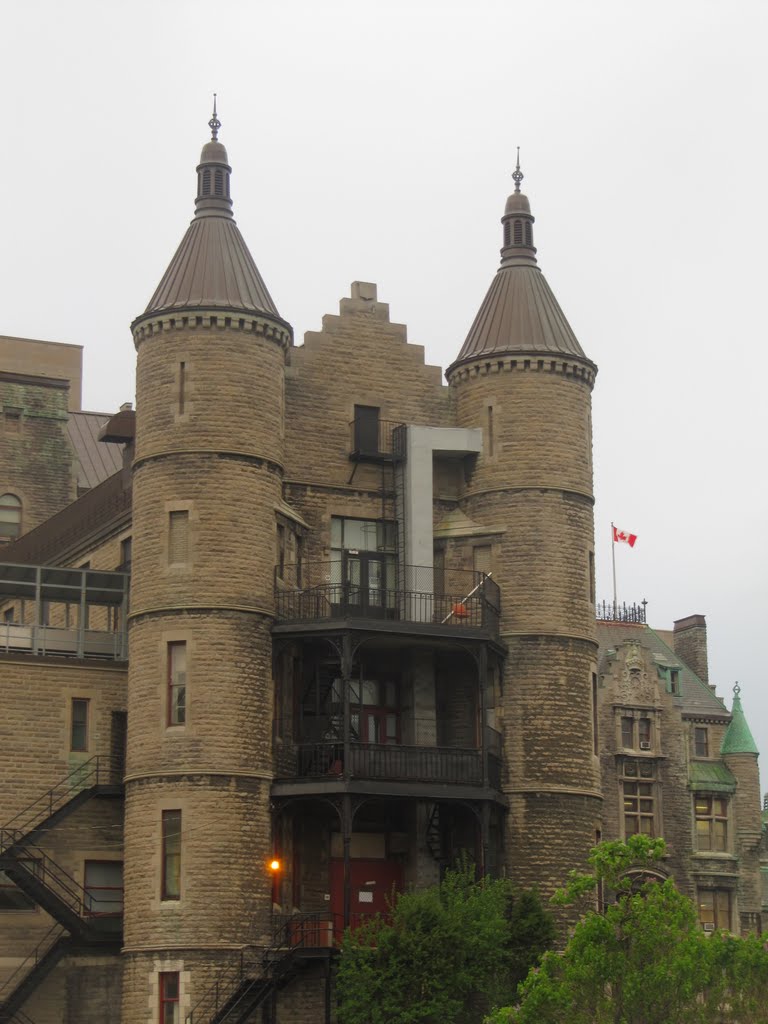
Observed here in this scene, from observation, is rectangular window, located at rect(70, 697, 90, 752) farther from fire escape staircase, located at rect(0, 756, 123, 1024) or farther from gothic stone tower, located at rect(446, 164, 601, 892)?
gothic stone tower, located at rect(446, 164, 601, 892)

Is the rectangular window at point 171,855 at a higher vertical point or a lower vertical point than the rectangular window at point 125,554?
lower

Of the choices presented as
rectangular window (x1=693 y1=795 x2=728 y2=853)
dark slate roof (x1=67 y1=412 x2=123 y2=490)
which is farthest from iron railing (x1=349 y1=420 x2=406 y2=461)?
→ dark slate roof (x1=67 y1=412 x2=123 y2=490)

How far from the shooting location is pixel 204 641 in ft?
171

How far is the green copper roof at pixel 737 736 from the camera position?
252 feet

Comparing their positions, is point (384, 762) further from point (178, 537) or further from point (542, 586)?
point (178, 537)

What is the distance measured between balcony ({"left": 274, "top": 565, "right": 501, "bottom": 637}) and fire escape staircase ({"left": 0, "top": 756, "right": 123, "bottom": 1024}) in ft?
22.4

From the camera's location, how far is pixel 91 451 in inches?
3324

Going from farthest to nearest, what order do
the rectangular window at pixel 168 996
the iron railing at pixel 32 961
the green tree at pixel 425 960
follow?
1. the iron railing at pixel 32 961
2. the rectangular window at pixel 168 996
3. the green tree at pixel 425 960

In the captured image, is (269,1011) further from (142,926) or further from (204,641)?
(204,641)

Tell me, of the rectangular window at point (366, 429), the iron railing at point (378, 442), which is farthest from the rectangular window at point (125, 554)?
the rectangular window at point (366, 429)

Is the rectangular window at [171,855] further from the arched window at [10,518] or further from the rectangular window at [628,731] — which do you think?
the arched window at [10,518]

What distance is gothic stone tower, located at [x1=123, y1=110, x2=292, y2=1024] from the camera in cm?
5056

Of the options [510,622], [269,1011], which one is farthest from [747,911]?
[269,1011]

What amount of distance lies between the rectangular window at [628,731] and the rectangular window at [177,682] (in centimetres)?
2553
